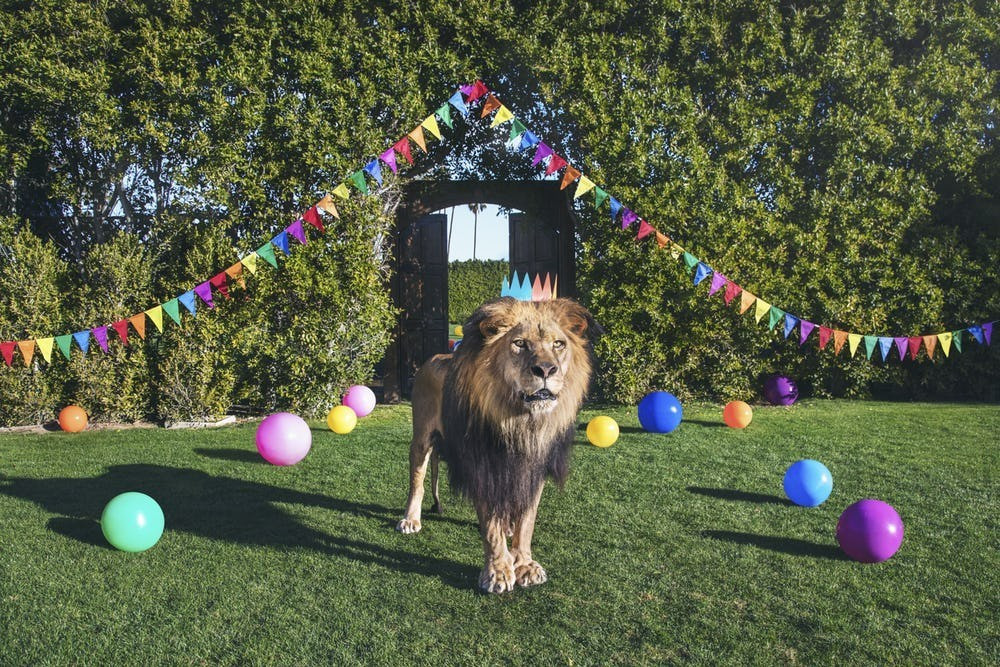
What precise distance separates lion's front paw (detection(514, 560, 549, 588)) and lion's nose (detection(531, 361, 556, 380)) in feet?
3.61

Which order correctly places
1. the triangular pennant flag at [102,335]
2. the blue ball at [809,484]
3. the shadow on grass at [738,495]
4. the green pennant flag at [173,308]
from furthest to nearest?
the triangular pennant flag at [102,335], the green pennant flag at [173,308], the shadow on grass at [738,495], the blue ball at [809,484]

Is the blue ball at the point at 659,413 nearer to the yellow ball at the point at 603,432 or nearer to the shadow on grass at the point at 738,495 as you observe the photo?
the yellow ball at the point at 603,432

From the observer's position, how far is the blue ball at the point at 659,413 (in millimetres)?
8180

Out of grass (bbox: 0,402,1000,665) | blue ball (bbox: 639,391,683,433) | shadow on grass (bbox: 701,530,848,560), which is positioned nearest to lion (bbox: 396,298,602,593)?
grass (bbox: 0,402,1000,665)

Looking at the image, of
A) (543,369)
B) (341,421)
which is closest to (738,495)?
(543,369)

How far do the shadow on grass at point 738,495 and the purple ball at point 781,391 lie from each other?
4514mm

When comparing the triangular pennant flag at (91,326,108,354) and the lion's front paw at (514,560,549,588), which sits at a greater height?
the triangular pennant flag at (91,326,108,354)

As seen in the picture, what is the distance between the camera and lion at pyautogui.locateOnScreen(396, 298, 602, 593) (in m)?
3.84

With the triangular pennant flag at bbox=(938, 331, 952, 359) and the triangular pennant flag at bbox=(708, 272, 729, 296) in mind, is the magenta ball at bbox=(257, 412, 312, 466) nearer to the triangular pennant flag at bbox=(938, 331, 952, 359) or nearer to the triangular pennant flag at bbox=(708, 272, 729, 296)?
the triangular pennant flag at bbox=(708, 272, 729, 296)

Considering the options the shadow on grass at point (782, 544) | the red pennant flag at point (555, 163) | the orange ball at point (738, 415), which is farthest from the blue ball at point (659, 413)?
the shadow on grass at point (782, 544)

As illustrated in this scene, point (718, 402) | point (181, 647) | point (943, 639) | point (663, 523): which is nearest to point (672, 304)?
point (718, 402)

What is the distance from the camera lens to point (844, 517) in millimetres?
4465

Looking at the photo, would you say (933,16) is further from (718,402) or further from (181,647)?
(181,647)

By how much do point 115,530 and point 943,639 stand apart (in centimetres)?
443
